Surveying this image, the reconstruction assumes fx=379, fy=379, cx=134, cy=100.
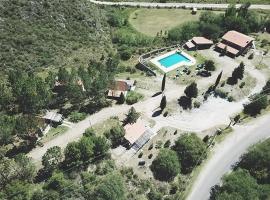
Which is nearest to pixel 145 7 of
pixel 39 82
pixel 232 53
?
pixel 232 53

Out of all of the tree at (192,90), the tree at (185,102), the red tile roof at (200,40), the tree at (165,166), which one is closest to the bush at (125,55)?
the red tile roof at (200,40)

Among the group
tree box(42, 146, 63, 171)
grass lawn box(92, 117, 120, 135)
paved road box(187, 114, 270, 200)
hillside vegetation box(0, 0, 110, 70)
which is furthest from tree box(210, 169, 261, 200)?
hillside vegetation box(0, 0, 110, 70)

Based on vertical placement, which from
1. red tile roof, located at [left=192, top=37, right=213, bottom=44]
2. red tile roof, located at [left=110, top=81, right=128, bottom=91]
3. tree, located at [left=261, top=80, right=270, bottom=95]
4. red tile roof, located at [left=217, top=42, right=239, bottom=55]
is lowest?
tree, located at [left=261, top=80, right=270, bottom=95]

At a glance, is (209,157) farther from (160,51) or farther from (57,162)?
(160,51)

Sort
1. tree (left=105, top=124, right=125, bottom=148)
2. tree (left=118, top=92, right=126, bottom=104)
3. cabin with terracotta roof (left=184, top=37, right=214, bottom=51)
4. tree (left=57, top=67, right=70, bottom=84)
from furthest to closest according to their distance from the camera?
1. cabin with terracotta roof (left=184, top=37, right=214, bottom=51)
2. tree (left=118, top=92, right=126, bottom=104)
3. tree (left=57, top=67, right=70, bottom=84)
4. tree (left=105, top=124, right=125, bottom=148)

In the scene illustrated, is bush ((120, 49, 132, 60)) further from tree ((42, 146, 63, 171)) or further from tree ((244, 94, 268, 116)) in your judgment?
tree ((42, 146, 63, 171))

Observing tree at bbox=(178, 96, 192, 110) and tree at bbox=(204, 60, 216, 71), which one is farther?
tree at bbox=(204, 60, 216, 71)
